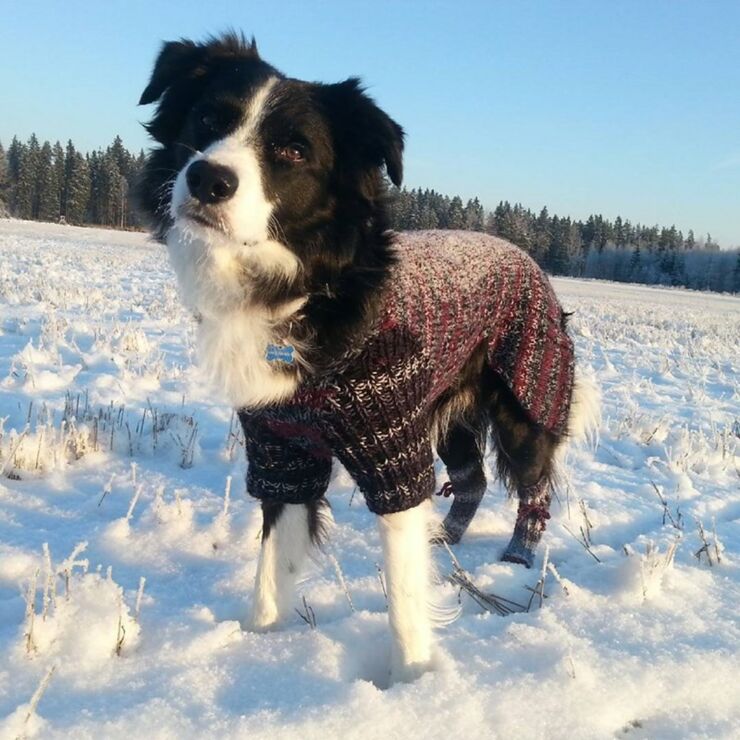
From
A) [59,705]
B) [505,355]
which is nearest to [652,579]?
[505,355]

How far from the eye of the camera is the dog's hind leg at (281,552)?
105 inches

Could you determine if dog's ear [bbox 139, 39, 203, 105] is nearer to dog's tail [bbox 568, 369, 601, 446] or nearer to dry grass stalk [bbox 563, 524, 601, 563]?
dog's tail [bbox 568, 369, 601, 446]

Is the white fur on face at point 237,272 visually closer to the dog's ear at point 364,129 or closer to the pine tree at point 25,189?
the dog's ear at point 364,129

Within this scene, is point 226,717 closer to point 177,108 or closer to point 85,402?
point 177,108

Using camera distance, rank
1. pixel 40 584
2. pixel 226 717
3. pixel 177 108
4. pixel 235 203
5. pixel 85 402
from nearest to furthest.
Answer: pixel 226 717, pixel 235 203, pixel 40 584, pixel 177 108, pixel 85 402

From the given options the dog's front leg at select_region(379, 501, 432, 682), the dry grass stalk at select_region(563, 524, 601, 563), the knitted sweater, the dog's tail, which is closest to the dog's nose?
the knitted sweater

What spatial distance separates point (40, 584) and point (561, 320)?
→ 2.71 m

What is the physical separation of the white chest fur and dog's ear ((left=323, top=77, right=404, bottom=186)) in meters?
0.52

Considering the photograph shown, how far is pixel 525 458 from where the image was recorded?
3514mm

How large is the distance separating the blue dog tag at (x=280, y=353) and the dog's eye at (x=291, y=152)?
2.15 feet

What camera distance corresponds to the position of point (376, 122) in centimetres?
261

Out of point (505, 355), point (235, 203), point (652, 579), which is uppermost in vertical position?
point (235, 203)

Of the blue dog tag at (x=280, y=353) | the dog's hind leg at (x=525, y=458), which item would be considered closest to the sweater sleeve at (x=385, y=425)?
the blue dog tag at (x=280, y=353)

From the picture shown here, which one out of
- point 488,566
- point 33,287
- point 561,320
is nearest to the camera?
point 488,566
